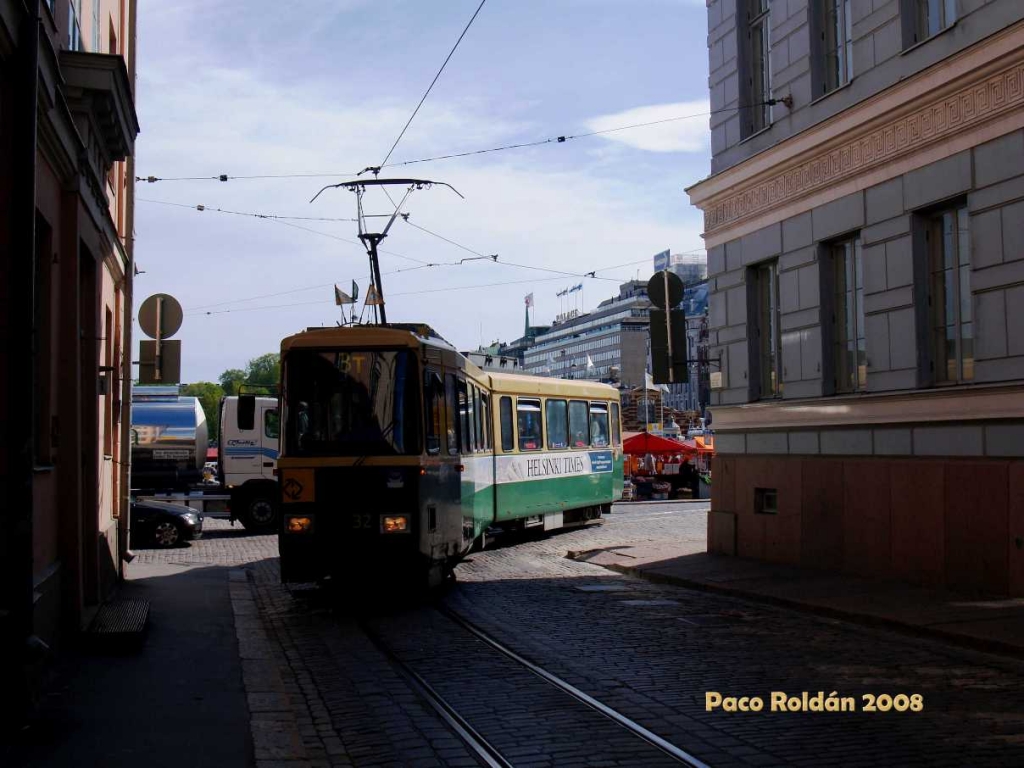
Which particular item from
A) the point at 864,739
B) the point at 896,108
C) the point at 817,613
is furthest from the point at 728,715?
the point at 896,108

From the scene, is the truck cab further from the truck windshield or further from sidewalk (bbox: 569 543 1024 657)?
the truck windshield

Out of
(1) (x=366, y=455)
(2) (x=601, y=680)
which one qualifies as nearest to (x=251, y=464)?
(1) (x=366, y=455)

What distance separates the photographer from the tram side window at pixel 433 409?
1328 centimetres

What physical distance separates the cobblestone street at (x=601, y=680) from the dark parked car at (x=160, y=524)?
7.93m

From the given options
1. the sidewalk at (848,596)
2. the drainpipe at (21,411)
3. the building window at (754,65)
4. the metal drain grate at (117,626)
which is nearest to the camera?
the drainpipe at (21,411)

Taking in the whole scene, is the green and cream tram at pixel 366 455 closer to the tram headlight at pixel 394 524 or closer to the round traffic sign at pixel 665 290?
the tram headlight at pixel 394 524

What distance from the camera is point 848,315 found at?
51.2 ft

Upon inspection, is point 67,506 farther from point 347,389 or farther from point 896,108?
point 896,108

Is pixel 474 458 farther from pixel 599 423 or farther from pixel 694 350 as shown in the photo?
pixel 694 350

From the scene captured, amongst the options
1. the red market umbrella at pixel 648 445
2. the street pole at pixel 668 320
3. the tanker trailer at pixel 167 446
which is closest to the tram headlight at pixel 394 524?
the street pole at pixel 668 320

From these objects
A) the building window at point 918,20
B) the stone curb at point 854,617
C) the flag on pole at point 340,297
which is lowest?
the stone curb at point 854,617

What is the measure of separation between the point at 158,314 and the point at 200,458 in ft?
54.5

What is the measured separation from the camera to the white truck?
85.3 ft

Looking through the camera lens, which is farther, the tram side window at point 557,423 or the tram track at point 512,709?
the tram side window at point 557,423
